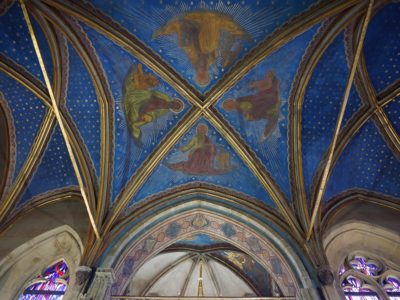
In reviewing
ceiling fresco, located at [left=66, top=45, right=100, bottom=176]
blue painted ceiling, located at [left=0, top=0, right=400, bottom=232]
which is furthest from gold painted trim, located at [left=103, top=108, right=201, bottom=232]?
ceiling fresco, located at [left=66, top=45, right=100, bottom=176]

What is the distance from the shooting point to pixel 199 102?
29.5ft

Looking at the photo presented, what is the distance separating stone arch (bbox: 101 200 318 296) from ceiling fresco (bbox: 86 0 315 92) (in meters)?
4.55

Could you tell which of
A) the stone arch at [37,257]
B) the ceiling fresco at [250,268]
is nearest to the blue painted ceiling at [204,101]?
the stone arch at [37,257]

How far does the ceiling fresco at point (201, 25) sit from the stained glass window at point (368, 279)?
6.75 metres

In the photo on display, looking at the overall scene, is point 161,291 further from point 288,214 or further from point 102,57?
point 102,57

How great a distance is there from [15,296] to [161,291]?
21.3 feet

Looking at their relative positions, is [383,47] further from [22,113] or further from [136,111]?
[22,113]

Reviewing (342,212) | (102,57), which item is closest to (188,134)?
(102,57)

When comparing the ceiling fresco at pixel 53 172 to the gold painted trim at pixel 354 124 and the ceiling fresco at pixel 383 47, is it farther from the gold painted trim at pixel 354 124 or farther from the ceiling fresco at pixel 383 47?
the ceiling fresco at pixel 383 47

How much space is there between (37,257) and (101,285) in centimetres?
263

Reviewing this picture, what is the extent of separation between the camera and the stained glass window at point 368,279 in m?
7.21

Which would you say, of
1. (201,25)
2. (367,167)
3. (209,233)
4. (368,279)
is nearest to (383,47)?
(367,167)

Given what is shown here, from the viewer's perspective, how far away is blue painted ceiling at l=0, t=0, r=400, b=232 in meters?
7.51

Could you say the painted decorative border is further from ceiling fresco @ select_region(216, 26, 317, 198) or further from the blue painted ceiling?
ceiling fresco @ select_region(216, 26, 317, 198)
